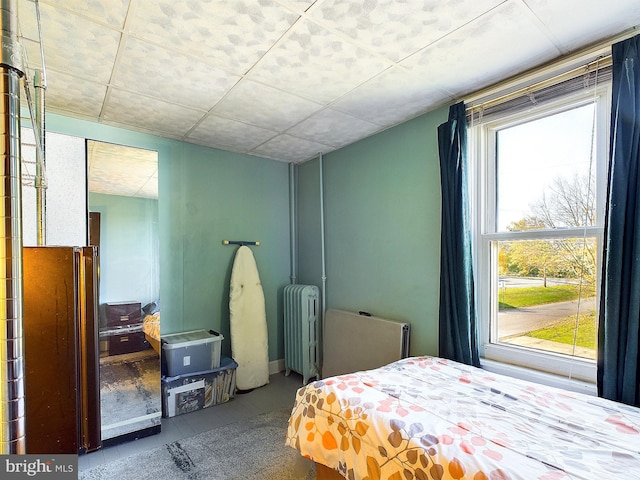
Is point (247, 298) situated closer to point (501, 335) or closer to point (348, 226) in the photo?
point (348, 226)

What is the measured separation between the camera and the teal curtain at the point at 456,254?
2.06m

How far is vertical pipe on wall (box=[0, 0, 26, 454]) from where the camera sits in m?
0.58

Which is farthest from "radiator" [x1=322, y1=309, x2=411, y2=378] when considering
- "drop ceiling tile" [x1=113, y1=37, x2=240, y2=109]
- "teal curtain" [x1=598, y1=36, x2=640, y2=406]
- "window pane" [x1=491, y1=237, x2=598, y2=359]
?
"drop ceiling tile" [x1=113, y1=37, x2=240, y2=109]

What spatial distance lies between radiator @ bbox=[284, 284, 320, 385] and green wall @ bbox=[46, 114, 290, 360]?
0.85 feet

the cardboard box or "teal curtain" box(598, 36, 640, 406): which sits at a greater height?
"teal curtain" box(598, 36, 640, 406)

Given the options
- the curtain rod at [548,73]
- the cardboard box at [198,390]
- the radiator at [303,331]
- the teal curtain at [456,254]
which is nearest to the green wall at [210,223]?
the radiator at [303,331]

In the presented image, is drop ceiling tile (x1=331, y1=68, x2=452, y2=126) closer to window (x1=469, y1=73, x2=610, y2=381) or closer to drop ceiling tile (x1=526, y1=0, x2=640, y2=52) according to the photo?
window (x1=469, y1=73, x2=610, y2=381)

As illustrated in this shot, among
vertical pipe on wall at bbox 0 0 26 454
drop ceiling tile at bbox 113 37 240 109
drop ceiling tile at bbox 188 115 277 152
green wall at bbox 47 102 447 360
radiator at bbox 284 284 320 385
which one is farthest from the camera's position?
radiator at bbox 284 284 320 385

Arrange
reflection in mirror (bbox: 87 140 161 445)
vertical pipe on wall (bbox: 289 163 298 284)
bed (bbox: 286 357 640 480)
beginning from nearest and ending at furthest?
bed (bbox: 286 357 640 480) < reflection in mirror (bbox: 87 140 161 445) < vertical pipe on wall (bbox: 289 163 298 284)

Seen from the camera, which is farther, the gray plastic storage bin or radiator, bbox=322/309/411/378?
the gray plastic storage bin

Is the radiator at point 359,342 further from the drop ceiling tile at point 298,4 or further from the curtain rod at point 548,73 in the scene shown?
the drop ceiling tile at point 298,4

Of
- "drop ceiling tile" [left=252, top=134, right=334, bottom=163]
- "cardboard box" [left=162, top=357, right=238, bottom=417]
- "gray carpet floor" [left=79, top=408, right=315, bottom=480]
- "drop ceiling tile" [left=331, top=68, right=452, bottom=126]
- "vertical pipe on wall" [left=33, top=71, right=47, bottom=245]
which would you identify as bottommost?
"gray carpet floor" [left=79, top=408, right=315, bottom=480]

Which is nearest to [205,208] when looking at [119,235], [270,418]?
[119,235]

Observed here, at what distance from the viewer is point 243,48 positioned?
1665mm
